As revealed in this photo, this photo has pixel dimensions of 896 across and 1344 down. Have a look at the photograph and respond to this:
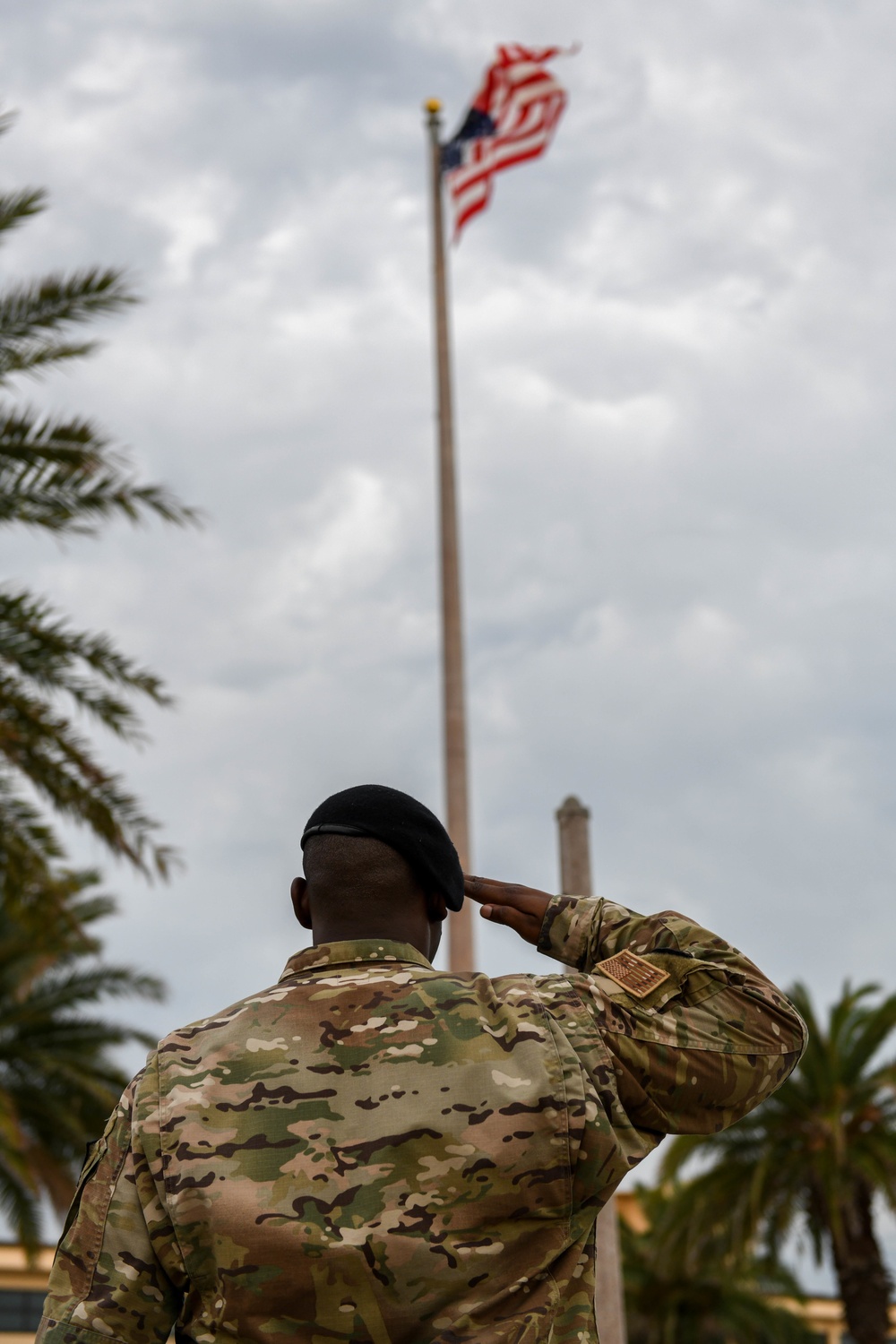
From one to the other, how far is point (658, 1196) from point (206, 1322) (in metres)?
25.8

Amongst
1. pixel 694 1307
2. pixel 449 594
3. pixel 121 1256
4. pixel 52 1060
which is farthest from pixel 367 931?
pixel 694 1307

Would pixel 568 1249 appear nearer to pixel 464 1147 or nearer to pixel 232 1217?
pixel 464 1147

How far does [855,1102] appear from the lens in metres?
18.8

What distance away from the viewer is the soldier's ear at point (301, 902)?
94.6 inches

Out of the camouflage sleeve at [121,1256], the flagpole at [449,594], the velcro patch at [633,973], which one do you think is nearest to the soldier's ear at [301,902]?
the camouflage sleeve at [121,1256]

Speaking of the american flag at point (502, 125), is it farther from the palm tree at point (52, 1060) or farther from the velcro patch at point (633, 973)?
the velcro patch at point (633, 973)

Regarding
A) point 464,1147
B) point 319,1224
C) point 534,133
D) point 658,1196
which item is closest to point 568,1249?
point 464,1147

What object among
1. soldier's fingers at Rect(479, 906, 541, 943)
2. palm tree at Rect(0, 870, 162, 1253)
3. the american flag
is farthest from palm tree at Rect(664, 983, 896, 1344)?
soldier's fingers at Rect(479, 906, 541, 943)

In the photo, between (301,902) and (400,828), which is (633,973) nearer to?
(400,828)

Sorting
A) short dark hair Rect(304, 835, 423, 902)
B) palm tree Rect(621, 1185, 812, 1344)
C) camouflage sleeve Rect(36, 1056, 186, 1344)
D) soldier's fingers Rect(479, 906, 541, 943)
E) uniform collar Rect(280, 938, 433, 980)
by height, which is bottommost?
palm tree Rect(621, 1185, 812, 1344)

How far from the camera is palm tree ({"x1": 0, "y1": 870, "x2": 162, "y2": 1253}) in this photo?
16.9 m

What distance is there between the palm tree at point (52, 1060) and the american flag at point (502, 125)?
334 inches

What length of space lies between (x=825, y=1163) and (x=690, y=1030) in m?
17.6

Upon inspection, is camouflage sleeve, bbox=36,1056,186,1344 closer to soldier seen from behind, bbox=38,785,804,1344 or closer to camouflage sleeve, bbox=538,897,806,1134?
soldier seen from behind, bbox=38,785,804,1344
